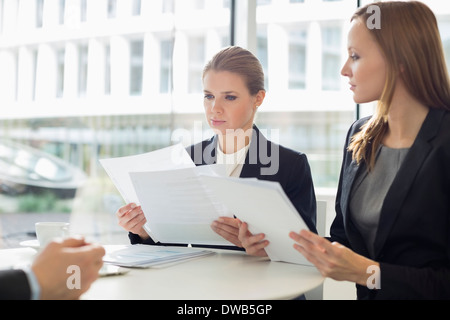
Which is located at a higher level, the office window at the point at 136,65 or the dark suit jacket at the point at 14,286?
the office window at the point at 136,65

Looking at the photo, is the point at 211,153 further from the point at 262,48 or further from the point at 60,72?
the point at 262,48

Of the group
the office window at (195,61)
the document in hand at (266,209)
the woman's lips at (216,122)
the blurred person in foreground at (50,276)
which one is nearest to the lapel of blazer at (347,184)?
the document in hand at (266,209)

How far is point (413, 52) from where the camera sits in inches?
57.9

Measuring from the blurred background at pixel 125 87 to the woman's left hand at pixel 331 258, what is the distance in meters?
1.57

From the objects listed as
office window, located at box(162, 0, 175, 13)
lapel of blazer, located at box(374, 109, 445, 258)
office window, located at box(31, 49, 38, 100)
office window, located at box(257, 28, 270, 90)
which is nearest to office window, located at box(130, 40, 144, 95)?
office window, located at box(162, 0, 175, 13)

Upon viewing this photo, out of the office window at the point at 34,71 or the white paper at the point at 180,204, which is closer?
the white paper at the point at 180,204

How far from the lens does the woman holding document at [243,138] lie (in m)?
1.88

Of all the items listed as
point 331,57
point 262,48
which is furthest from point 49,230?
point 331,57

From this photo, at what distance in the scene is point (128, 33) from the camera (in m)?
3.03

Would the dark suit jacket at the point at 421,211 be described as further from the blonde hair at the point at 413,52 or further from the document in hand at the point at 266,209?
the document in hand at the point at 266,209

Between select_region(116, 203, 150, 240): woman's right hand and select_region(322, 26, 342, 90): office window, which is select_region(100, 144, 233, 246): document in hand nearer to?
select_region(116, 203, 150, 240): woman's right hand

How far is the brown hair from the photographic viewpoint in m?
1.96

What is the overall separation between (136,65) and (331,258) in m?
2.18
